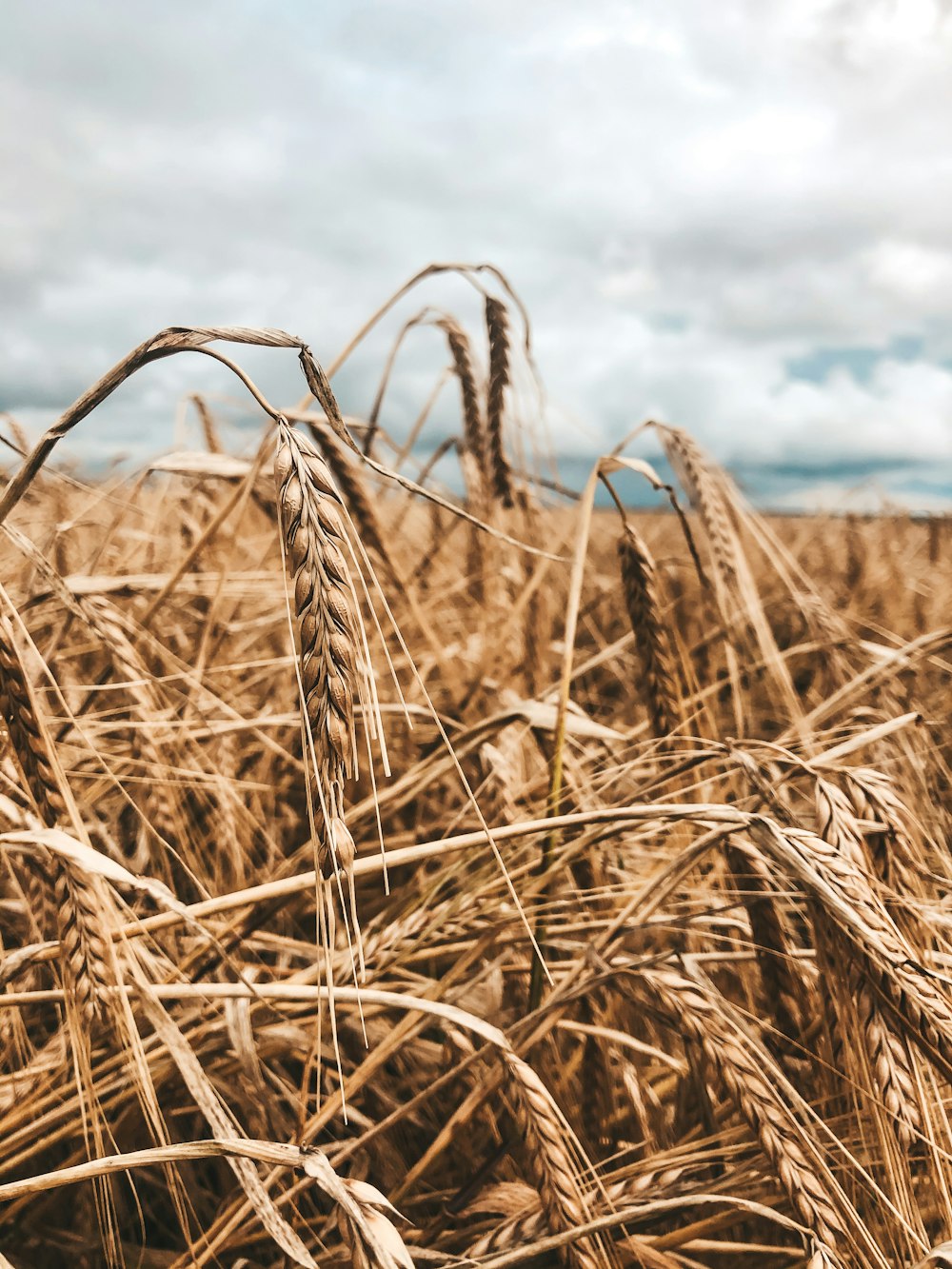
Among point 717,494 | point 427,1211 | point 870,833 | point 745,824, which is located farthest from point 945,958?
point 717,494

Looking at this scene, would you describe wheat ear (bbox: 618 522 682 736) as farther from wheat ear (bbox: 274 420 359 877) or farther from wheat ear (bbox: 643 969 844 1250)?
wheat ear (bbox: 274 420 359 877)

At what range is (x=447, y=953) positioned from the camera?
1364 millimetres

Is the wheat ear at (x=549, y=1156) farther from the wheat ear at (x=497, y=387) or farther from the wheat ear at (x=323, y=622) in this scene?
the wheat ear at (x=497, y=387)

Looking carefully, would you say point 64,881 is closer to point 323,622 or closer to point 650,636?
point 323,622

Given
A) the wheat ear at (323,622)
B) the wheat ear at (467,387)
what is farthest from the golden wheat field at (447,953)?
the wheat ear at (467,387)

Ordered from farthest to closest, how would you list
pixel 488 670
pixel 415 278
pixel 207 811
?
pixel 488 670, pixel 415 278, pixel 207 811

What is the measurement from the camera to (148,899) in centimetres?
132

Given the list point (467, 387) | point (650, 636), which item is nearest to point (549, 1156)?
point (650, 636)

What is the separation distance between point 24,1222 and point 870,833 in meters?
1.12

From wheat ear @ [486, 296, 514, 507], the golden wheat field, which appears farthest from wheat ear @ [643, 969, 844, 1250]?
wheat ear @ [486, 296, 514, 507]

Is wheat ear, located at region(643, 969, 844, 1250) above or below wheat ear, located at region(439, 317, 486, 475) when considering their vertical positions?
below

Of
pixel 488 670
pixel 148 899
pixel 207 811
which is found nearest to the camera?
pixel 148 899

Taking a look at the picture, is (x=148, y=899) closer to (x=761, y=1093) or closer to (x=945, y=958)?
(x=761, y=1093)

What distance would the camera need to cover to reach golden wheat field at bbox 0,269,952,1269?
0.78 meters
